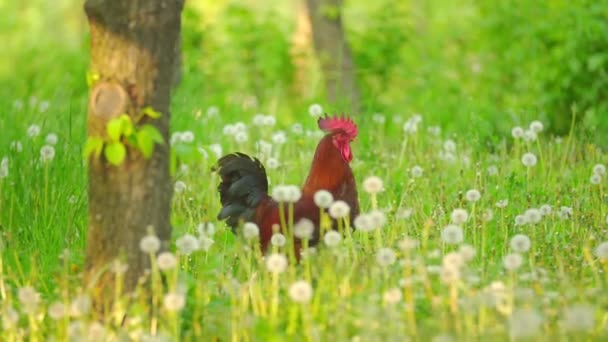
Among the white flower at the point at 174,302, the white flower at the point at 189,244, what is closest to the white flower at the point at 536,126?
the white flower at the point at 189,244

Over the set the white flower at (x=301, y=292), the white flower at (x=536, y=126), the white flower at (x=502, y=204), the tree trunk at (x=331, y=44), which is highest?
the tree trunk at (x=331, y=44)

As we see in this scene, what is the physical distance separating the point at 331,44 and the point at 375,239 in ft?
17.6

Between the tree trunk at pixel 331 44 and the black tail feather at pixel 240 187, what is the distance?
4468 millimetres

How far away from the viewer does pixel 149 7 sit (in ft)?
13.2

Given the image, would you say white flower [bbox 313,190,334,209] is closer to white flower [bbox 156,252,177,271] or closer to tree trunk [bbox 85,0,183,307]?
tree trunk [bbox 85,0,183,307]

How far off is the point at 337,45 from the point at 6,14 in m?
9.27

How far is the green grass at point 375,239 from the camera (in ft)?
12.4

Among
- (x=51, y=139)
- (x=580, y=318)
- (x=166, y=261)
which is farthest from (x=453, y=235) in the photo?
(x=51, y=139)

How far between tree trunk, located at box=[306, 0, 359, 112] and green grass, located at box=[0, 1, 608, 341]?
0.46 meters

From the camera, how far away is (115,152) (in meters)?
3.87

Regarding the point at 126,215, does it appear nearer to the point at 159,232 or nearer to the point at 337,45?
the point at 159,232

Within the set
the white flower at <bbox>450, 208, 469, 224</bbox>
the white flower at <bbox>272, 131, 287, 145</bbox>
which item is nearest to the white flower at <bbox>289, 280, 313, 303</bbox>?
the white flower at <bbox>450, 208, 469, 224</bbox>

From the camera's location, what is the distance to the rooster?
5.24 m

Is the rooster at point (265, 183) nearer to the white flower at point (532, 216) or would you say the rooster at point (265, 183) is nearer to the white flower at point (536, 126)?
the white flower at point (532, 216)
